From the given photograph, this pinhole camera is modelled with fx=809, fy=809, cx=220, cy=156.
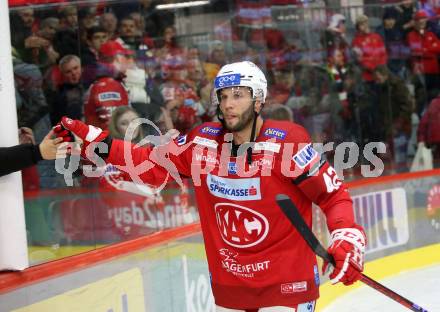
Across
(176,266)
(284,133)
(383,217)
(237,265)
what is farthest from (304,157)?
(383,217)

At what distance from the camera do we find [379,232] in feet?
22.0

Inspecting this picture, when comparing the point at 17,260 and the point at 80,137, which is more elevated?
the point at 80,137

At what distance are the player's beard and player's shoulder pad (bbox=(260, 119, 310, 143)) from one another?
0.21 feet

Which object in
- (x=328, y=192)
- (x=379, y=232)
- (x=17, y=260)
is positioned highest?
(x=328, y=192)

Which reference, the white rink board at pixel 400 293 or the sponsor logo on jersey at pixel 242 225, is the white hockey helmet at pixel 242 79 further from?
the white rink board at pixel 400 293

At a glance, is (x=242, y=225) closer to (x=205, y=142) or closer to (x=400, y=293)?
(x=205, y=142)

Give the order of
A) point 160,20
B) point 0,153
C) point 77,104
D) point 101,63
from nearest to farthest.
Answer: point 0,153 < point 77,104 < point 101,63 < point 160,20

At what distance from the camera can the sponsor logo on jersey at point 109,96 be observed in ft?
15.3

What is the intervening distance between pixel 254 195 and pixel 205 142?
1.05 ft

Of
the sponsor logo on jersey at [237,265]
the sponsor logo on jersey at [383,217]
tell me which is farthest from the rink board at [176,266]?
the sponsor logo on jersey at [237,265]

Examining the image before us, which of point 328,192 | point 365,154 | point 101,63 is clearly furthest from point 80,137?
point 365,154

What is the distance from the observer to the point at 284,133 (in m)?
3.01

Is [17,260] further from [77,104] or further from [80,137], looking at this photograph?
[77,104]

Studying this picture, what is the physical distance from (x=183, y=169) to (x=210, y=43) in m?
3.31
